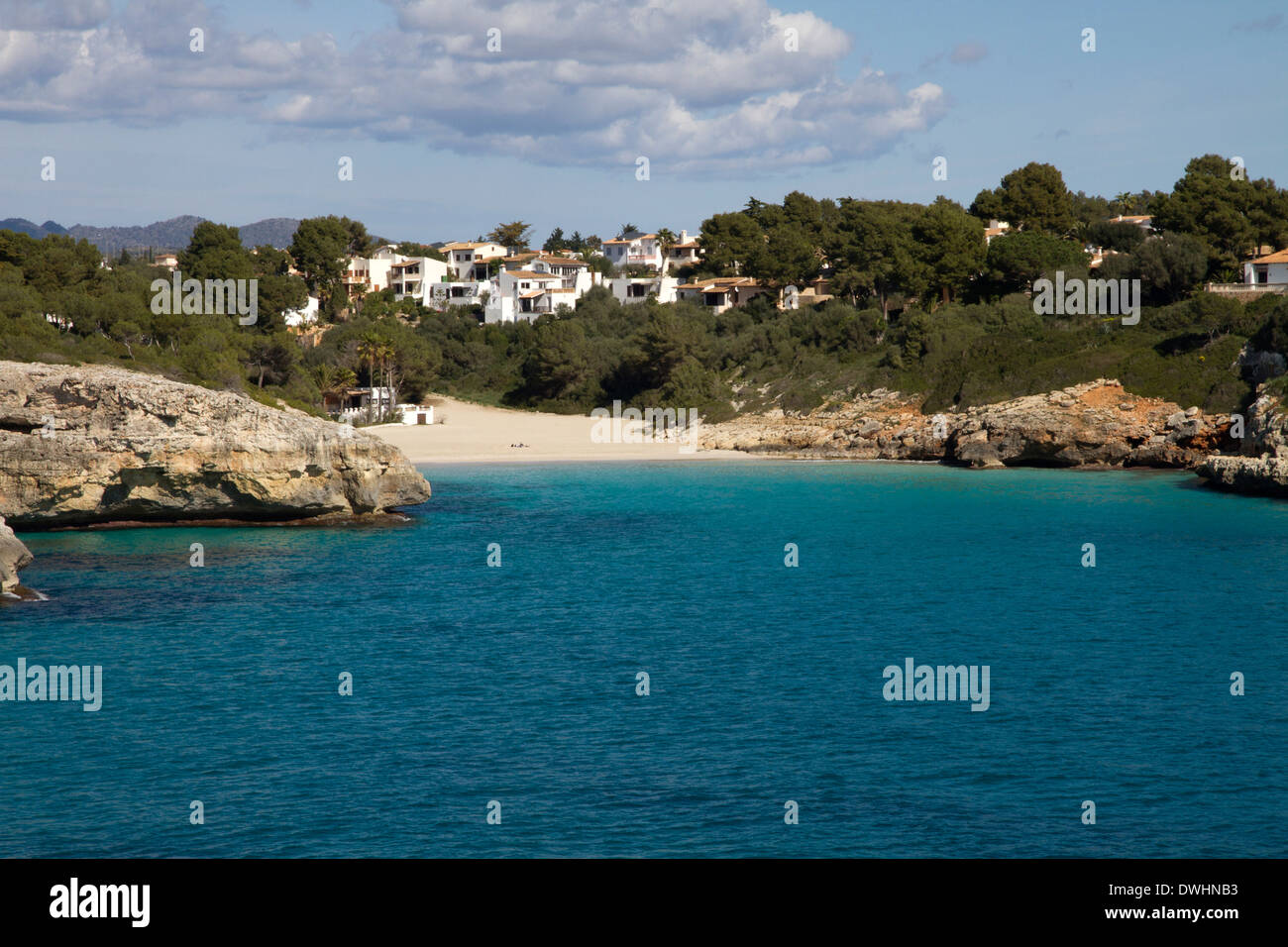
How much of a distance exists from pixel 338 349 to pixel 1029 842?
75083 millimetres

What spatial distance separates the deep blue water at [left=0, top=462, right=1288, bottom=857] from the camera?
1360 centimetres

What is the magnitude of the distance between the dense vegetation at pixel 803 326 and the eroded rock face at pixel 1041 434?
61.6 inches

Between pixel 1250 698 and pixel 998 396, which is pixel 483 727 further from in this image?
pixel 998 396

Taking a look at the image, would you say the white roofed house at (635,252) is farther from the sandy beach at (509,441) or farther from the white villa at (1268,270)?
the white villa at (1268,270)

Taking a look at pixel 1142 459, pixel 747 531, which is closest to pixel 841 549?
pixel 747 531

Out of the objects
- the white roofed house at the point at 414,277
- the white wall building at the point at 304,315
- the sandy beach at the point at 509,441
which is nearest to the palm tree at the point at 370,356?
the sandy beach at the point at 509,441

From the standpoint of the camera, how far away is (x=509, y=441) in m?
68.9

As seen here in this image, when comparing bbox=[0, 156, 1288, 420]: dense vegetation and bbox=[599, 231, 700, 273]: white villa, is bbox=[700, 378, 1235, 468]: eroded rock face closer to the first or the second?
bbox=[0, 156, 1288, 420]: dense vegetation

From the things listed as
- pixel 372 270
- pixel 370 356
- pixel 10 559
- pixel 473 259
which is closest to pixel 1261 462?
pixel 10 559

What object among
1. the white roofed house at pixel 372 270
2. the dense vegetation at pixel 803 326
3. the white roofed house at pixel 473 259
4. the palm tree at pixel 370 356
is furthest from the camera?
the white roofed house at pixel 473 259

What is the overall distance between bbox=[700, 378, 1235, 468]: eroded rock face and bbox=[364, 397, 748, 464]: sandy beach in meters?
6.35

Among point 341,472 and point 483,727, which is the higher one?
point 341,472

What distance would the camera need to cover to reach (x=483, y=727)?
1764cm

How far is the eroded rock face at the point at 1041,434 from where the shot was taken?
54.5m
